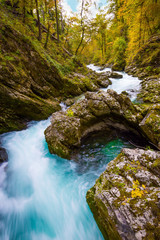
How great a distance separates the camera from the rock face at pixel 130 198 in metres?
1.90

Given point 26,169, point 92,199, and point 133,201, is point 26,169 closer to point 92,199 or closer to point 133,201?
point 92,199

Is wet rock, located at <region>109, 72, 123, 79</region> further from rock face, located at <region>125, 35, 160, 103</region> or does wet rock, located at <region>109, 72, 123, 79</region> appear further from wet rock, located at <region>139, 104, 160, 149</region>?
wet rock, located at <region>139, 104, 160, 149</region>

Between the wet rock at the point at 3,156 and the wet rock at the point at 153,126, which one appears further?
the wet rock at the point at 3,156

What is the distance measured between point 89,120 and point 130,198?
392 cm

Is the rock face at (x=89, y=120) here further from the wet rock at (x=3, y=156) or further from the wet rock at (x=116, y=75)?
the wet rock at (x=116, y=75)

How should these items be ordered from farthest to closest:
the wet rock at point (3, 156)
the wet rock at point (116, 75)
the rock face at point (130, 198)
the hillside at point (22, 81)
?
1. the wet rock at point (116, 75)
2. the hillside at point (22, 81)
3. the wet rock at point (3, 156)
4. the rock face at point (130, 198)

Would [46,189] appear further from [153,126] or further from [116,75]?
[116,75]

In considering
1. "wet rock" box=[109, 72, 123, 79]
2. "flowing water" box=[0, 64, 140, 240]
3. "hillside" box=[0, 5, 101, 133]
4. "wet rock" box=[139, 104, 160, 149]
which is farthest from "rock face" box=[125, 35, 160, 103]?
"flowing water" box=[0, 64, 140, 240]

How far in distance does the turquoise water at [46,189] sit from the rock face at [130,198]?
1.07 meters

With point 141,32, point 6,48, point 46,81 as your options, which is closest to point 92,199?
point 46,81

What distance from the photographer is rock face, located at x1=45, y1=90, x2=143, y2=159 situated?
4887 millimetres

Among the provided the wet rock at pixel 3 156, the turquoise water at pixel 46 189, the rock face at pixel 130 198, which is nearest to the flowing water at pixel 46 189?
the turquoise water at pixel 46 189

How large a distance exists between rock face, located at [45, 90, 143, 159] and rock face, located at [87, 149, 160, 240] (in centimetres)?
233

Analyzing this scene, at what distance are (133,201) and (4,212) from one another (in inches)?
155
